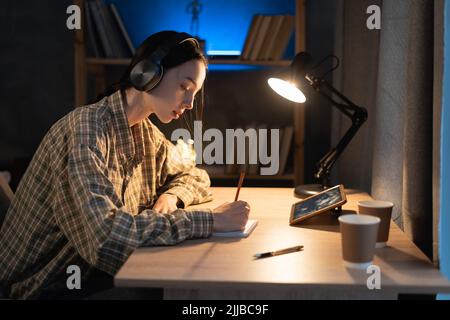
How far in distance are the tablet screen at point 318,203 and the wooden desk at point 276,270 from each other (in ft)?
0.18

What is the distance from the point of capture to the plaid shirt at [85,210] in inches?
45.7

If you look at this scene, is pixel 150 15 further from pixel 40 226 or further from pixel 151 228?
pixel 151 228

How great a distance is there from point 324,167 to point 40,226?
862mm

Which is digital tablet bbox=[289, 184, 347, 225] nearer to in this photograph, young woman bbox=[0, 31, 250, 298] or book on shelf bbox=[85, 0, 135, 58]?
young woman bbox=[0, 31, 250, 298]

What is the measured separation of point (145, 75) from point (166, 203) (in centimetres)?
36

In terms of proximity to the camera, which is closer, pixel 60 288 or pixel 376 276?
pixel 376 276

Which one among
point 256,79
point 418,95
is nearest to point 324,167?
point 418,95

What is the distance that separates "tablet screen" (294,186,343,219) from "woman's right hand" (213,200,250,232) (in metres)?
0.17

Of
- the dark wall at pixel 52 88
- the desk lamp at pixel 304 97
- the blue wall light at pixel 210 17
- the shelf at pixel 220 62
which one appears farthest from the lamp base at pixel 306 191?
the blue wall light at pixel 210 17

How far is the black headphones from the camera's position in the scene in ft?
4.58

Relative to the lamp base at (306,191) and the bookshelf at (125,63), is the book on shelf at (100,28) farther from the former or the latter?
the lamp base at (306,191)

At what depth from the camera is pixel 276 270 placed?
103 centimetres

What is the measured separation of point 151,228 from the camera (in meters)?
1.17

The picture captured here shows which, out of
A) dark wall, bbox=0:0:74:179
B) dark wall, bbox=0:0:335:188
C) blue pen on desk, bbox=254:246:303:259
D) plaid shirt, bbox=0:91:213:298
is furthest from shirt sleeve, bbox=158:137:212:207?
dark wall, bbox=0:0:74:179
